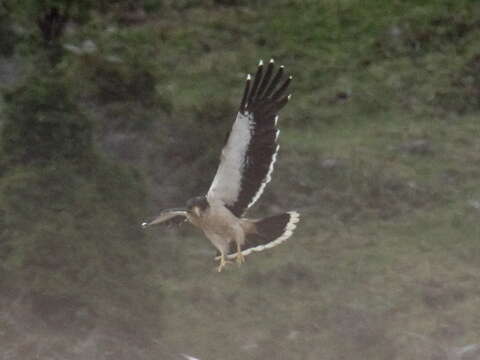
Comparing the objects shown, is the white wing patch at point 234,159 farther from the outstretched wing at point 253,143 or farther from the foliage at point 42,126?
the foliage at point 42,126

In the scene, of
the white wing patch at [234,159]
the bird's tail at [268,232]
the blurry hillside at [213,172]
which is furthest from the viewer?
the blurry hillside at [213,172]

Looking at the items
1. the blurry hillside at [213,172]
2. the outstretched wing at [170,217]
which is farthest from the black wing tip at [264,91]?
the blurry hillside at [213,172]

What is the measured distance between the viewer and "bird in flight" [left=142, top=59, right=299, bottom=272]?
6.89 m

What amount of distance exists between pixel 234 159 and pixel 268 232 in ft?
2.43

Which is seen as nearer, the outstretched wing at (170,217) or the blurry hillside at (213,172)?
the outstretched wing at (170,217)

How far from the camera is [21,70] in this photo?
36.0ft

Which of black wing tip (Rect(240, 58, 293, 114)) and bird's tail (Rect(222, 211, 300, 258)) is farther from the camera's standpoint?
bird's tail (Rect(222, 211, 300, 258))

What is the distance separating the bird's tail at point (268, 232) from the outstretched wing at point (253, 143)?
0.43m

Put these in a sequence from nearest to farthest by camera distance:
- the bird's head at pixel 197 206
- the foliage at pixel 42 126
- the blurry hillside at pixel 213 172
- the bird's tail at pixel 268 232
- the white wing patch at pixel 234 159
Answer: the white wing patch at pixel 234 159
the bird's head at pixel 197 206
the bird's tail at pixel 268 232
the blurry hillside at pixel 213 172
the foliage at pixel 42 126

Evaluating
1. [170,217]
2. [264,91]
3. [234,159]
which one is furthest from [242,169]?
[170,217]

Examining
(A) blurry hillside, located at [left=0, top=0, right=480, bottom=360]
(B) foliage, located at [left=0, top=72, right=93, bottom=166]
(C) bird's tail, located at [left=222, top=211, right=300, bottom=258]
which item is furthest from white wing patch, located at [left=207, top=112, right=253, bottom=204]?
(B) foliage, located at [left=0, top=72, right=93, bottom=166]

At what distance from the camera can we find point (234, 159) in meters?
6.92

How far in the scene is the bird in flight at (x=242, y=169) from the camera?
22.6 feet

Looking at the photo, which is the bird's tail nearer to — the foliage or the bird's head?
the bird's head
